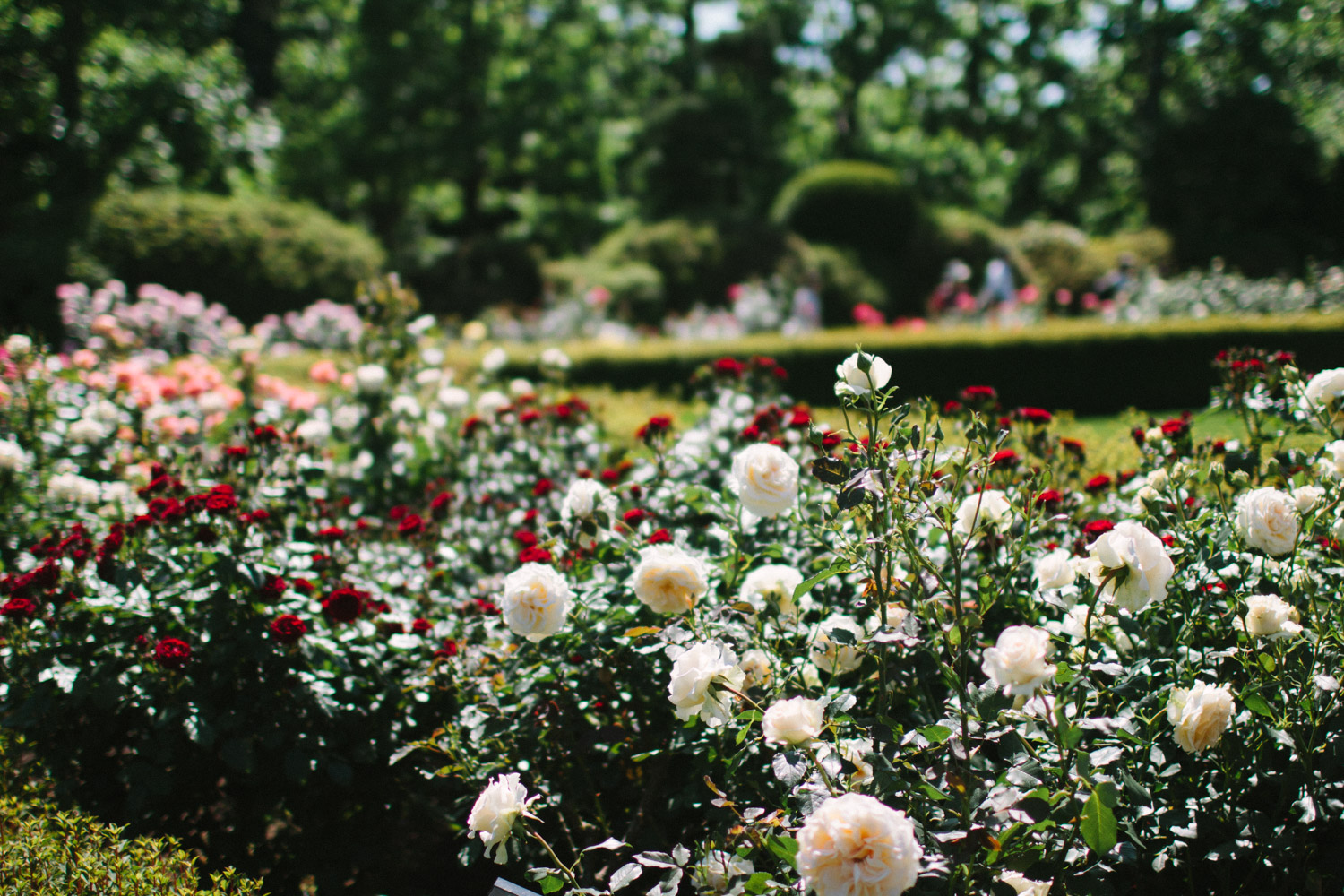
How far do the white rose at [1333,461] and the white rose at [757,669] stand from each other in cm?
125

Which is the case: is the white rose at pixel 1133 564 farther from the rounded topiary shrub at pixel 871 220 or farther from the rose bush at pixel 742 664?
the rounded topiary shrub at pixel 871 220

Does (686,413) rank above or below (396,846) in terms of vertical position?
above

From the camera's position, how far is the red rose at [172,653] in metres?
1.92

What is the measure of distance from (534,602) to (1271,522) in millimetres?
1462

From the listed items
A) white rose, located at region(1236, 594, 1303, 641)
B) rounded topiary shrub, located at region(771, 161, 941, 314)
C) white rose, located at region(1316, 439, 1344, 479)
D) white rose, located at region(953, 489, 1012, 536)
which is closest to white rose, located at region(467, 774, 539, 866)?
white rose, located at region(953, 489, 1012, 536)

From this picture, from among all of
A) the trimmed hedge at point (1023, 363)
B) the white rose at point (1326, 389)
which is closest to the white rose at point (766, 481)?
the white rose at point (1326, 389)

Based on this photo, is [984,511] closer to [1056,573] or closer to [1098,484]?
[1056,573]

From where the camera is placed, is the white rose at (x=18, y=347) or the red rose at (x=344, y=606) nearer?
the red rose at (x=344, y=606)

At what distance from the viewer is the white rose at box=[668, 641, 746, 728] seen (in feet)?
4.76

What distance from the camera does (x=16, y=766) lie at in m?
2.47

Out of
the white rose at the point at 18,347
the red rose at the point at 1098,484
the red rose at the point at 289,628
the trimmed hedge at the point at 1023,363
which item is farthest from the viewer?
the trimmed hedge at the point at 1023,363

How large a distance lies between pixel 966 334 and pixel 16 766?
767 cm

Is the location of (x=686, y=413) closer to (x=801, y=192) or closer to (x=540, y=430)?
(x=540, y=430)

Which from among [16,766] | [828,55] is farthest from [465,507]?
[828,55]
